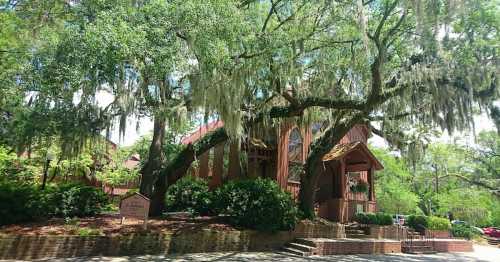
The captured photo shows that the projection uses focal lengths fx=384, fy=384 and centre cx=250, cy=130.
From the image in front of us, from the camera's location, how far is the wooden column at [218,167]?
62.5 feet

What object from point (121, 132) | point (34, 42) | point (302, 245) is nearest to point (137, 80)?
point (121, 132)

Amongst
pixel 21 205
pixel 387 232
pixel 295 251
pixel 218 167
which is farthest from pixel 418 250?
pixel 21 205

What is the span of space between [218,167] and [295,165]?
385 centimetres

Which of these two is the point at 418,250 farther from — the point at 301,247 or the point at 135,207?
the point at 135,207

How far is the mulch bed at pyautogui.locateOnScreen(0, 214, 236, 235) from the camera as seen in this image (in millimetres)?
10367

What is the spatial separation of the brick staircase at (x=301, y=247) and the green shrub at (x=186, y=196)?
15.0 feet

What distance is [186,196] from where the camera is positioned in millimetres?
17219

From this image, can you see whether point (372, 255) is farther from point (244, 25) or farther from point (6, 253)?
point (6, 253)

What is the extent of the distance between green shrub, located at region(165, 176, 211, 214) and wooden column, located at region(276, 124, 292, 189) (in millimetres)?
3400

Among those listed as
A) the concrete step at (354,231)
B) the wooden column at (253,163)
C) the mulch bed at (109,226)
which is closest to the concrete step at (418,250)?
the concrete step at (354,231)

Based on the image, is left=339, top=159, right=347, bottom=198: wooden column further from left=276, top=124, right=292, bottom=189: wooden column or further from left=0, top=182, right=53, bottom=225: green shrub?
left=0, top=182, right=53, bottom=225: green shrub

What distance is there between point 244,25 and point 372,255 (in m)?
9.43

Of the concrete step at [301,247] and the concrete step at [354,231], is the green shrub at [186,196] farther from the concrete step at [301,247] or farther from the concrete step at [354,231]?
the concrete step at [354,231]

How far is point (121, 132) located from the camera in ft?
38.7
